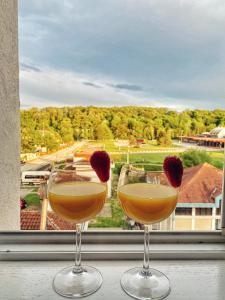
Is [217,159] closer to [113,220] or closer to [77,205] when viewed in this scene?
[113,220]

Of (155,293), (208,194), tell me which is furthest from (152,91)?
(155,293)

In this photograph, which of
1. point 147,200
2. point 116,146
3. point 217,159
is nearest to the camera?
point 147,200

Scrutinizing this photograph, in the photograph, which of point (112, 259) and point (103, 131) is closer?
point (112, 259)

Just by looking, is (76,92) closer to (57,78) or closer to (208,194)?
(57,78)

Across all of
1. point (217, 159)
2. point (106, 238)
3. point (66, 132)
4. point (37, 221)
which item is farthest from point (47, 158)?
point (217, 159)

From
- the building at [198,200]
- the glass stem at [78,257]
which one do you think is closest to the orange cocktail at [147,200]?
the glass stem at [78,257]

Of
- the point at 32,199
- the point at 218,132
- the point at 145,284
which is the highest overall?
the point at 218,132

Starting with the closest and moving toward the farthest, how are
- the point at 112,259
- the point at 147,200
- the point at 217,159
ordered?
the point at 147,200, the point at 112,259, the point at 217,159

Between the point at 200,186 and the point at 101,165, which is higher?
the point at 101,165
